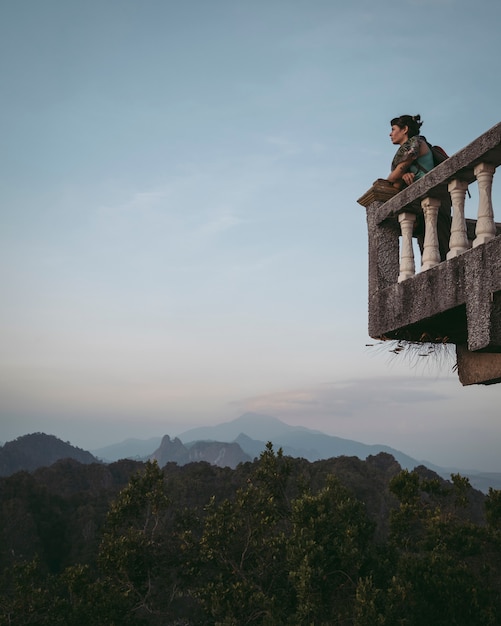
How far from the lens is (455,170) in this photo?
16.2 ft

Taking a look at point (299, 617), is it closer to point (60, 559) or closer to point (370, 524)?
point (370, 524)

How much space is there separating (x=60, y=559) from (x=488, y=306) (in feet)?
175

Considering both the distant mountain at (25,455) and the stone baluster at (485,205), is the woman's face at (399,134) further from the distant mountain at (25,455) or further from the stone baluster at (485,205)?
the distant mountain at (25,455)

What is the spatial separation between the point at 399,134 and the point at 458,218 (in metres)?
1.72

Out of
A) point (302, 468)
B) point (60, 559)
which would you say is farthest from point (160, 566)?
point (60, 559)

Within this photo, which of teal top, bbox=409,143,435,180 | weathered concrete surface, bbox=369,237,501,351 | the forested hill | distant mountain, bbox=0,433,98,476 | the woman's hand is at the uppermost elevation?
teal top, bbox=409,143,435,180

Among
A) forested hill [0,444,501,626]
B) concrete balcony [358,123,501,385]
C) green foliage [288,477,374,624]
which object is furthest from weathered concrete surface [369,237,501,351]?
green foliage [288,477,374,624]

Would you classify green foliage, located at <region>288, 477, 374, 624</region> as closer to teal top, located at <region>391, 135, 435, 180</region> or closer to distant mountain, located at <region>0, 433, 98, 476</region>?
teal top, located at <region>391, 135, 435, 180</region>

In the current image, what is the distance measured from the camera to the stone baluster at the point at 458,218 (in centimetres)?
498

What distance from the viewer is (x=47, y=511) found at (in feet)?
174

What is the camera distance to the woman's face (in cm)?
626

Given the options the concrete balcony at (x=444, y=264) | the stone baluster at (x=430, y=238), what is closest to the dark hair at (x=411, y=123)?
the concrete balcony at (x=444, y=264)

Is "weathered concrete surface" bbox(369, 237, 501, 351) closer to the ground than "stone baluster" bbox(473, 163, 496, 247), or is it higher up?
closer to the ground

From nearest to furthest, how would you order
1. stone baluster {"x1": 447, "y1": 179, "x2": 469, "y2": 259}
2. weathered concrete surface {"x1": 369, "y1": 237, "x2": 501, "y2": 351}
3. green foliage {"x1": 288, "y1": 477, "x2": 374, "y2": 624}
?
weathered concrete surface {"x1": 369, "y1": 237, "x2": 501, "y2": 351}, stone baluster {"x1": 447, "y1": 179, "x2": 469, "y2": 259}, green foliage {"x1": 288, "y1": 477, "x2": 374, "y2": 624}
